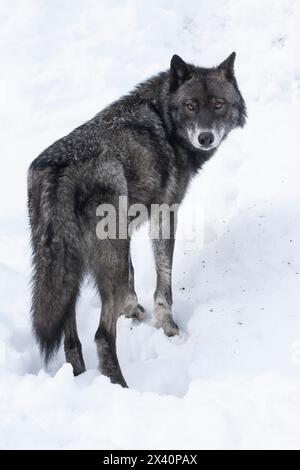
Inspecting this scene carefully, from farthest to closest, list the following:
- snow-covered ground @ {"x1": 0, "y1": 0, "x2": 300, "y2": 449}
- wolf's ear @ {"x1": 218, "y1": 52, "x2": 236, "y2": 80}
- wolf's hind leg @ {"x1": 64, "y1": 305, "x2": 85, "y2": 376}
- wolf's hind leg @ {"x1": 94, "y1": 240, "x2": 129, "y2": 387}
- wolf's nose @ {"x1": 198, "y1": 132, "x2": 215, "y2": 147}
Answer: wolf's ear @ {"x1": 218, "y1": 52, "x2": 236, "y2": 80} < wolf's nose @ {"x1": 198, "y1": 132, "x2": 215, "y2": 147} < wolf's hind leg @ {"x1": 64, "y1": 305, "x2": 85, "y2": 376} < wolf's hind leg @ {"x1": 94, "y1": 240, "x2": 129, "y2": 387} < snow-covered ground @ {"x1": 0, "y1": 0, "x2": 300, "y2": 449}

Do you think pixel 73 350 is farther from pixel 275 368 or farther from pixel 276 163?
pixel 276 163

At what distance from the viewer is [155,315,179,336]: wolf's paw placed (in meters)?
5.41

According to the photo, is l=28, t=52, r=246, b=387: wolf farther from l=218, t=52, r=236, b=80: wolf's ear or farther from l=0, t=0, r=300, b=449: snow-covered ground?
l=0, t=0, r=300, b=449: snow-covered ground

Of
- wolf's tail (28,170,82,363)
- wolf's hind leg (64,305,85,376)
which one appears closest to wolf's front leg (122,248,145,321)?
wolf's hind leg (64,305,85,376)

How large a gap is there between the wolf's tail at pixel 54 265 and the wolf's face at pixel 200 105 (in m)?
1.50

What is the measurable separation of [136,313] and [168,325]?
0.38 m

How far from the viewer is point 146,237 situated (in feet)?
23.3

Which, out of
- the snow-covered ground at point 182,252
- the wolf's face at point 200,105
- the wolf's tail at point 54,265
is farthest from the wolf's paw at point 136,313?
the wolf's face at point 200,105

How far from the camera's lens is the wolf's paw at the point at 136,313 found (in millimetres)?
5641

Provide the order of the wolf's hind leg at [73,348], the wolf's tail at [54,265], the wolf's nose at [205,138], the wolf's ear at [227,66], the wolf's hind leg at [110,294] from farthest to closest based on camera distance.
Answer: the wolf's ear at [227,66], the wolf's nose at [205,138], the wolf's hind leg at [73,348], the wolf's hind leg at [110,294], the wolf's tail at [54,265]

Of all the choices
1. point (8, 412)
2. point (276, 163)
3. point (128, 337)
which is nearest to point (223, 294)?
point (128, 337)

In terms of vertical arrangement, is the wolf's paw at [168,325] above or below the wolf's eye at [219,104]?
below

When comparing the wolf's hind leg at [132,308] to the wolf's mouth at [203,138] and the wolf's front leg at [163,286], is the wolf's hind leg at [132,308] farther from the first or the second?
the wolf's mouth at [203,138]
